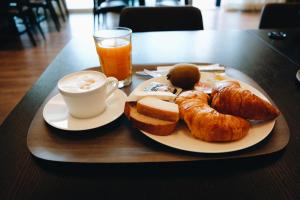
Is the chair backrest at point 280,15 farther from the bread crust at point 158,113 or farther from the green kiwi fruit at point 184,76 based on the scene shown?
the bread crust at point 158,113

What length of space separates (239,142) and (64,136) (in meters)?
0.36

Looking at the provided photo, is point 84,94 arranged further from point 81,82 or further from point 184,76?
point 184,76

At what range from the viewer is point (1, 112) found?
1718 millimetres

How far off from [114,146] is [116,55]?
32cm

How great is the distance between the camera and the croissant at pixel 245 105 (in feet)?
1.59

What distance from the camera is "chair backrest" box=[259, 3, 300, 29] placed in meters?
1.30

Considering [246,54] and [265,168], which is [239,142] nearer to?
[265,168]

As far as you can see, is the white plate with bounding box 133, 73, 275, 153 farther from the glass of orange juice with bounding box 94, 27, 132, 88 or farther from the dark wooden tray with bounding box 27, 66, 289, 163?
the glass of orange juice with bounding box 94, 27, 132, 88

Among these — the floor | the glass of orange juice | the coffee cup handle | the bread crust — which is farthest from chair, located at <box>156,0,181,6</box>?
the bread crust

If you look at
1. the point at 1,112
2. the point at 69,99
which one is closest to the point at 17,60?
the point at 1,112

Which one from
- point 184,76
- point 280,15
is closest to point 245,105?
point 184,76

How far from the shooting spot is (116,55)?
70 centimetres

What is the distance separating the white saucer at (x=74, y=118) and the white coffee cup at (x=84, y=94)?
1 cm

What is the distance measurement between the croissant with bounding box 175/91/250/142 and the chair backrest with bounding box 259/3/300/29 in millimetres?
1103
